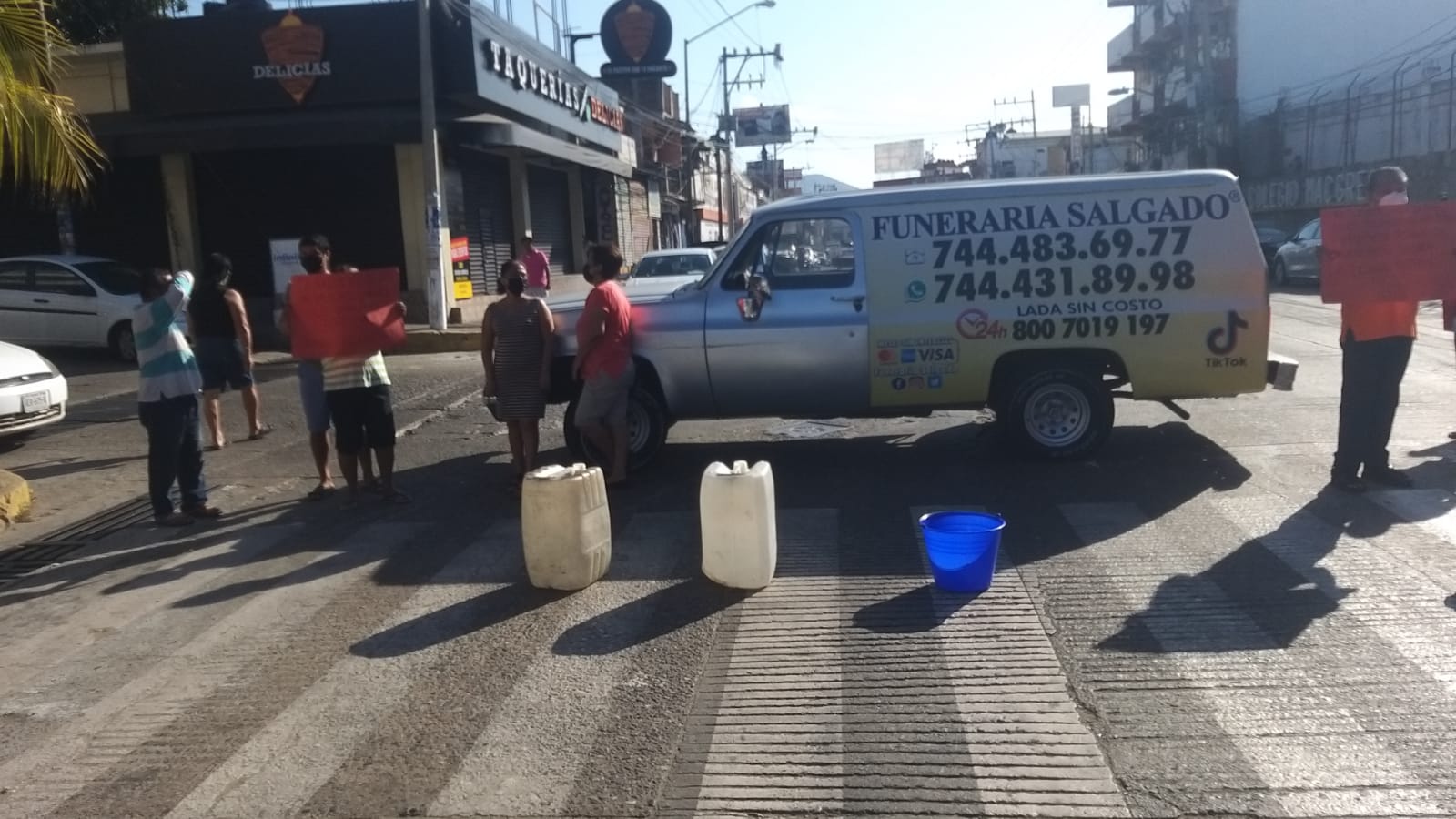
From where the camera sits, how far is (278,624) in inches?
240

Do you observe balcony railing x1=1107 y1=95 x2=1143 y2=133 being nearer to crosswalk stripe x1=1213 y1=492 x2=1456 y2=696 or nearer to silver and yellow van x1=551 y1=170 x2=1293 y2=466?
silver and yellow van x1=551 y1=170 x2=1293 y2=466

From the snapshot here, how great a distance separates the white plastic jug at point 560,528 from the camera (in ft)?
20.6

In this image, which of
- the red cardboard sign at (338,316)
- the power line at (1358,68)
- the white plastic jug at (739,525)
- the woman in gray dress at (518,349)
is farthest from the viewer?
the power line at (1358,68)

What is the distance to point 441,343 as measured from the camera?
18.6m

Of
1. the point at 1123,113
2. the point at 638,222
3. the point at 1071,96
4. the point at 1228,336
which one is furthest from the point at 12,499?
the point at 1071,96

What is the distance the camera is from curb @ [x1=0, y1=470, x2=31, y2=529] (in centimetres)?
841

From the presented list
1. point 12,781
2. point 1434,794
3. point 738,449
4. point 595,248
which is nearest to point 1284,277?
point 738,449

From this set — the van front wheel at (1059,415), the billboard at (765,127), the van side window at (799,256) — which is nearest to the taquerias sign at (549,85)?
the van side window at (799,256)

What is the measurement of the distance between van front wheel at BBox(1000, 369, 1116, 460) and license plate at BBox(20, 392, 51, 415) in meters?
8.52

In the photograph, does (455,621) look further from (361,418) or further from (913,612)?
(361,418)

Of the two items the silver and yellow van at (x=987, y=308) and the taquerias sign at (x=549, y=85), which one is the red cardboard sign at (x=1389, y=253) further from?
the taquerias sign at (x=549, y=85)

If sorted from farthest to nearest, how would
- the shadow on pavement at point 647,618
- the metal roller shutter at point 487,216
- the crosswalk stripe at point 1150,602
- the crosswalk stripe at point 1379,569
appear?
the metal roller shutter at point 487,216 → the shadow on pavement at point 647,618 → the crosswalk stripe at point 1379,569 → the crosswalk stripe at point 1150,602

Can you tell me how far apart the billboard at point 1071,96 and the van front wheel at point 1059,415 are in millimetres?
92401

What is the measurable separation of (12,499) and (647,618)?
543 centimetres
